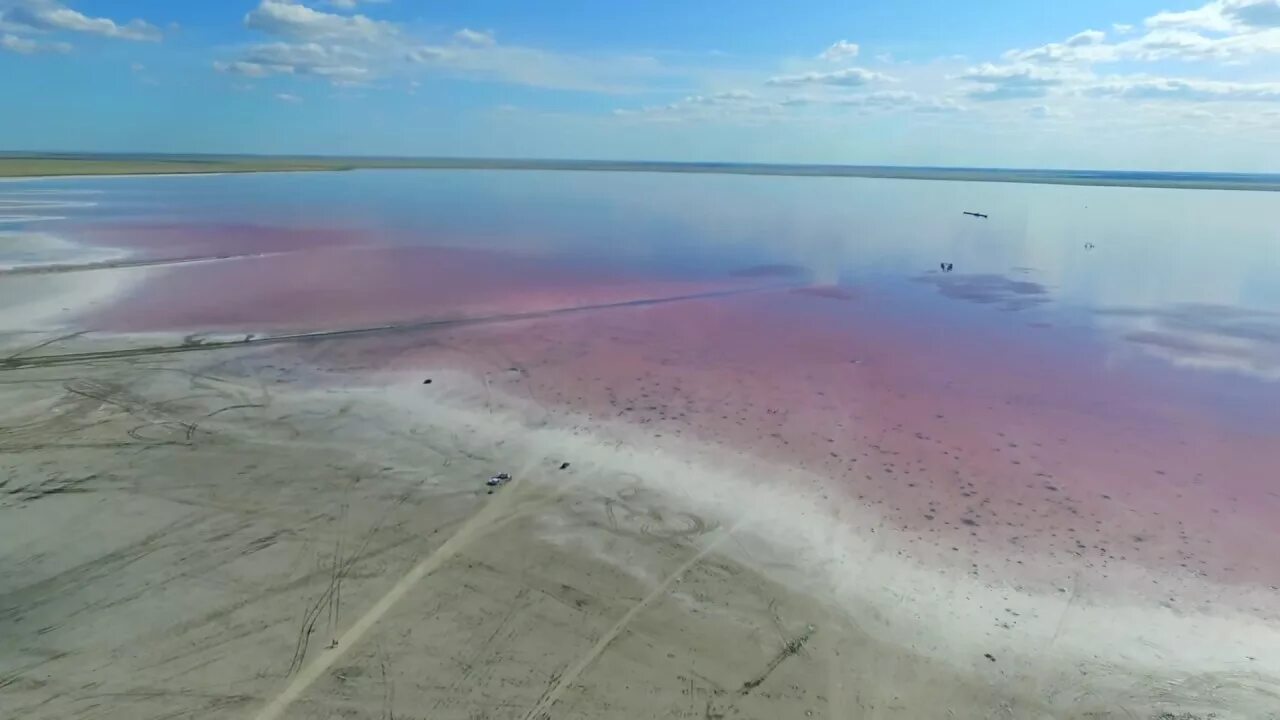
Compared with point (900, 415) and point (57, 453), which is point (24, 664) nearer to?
point (57, 453)

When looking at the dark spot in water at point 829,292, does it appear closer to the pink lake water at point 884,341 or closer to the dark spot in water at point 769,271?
the pink lake water at point 884,341

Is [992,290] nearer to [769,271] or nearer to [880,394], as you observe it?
[769,271]

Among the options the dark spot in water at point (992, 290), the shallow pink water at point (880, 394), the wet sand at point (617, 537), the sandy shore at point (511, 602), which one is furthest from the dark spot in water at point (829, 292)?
the sandy shore at point (511, 602)

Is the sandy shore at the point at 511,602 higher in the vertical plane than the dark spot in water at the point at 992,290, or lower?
lower

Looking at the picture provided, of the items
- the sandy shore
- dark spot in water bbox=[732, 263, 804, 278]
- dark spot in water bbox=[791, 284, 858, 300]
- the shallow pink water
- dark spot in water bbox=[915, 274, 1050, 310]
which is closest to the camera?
the sandy shore

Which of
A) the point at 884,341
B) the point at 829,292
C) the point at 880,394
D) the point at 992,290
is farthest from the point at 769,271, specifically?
the point at 880,394

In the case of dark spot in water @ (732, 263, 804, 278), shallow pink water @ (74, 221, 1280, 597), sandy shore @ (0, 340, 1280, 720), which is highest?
dark spot in water @ (732, 263, 804, 278)

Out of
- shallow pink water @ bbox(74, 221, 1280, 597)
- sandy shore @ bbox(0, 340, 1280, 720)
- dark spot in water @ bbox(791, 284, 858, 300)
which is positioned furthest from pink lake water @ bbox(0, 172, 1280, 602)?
sandy shore @ bbox(0, 340, 1280, 720)

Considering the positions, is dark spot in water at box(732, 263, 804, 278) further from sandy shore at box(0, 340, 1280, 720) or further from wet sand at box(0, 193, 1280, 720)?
sandy shore at box(0, 340, 1280, 720)
